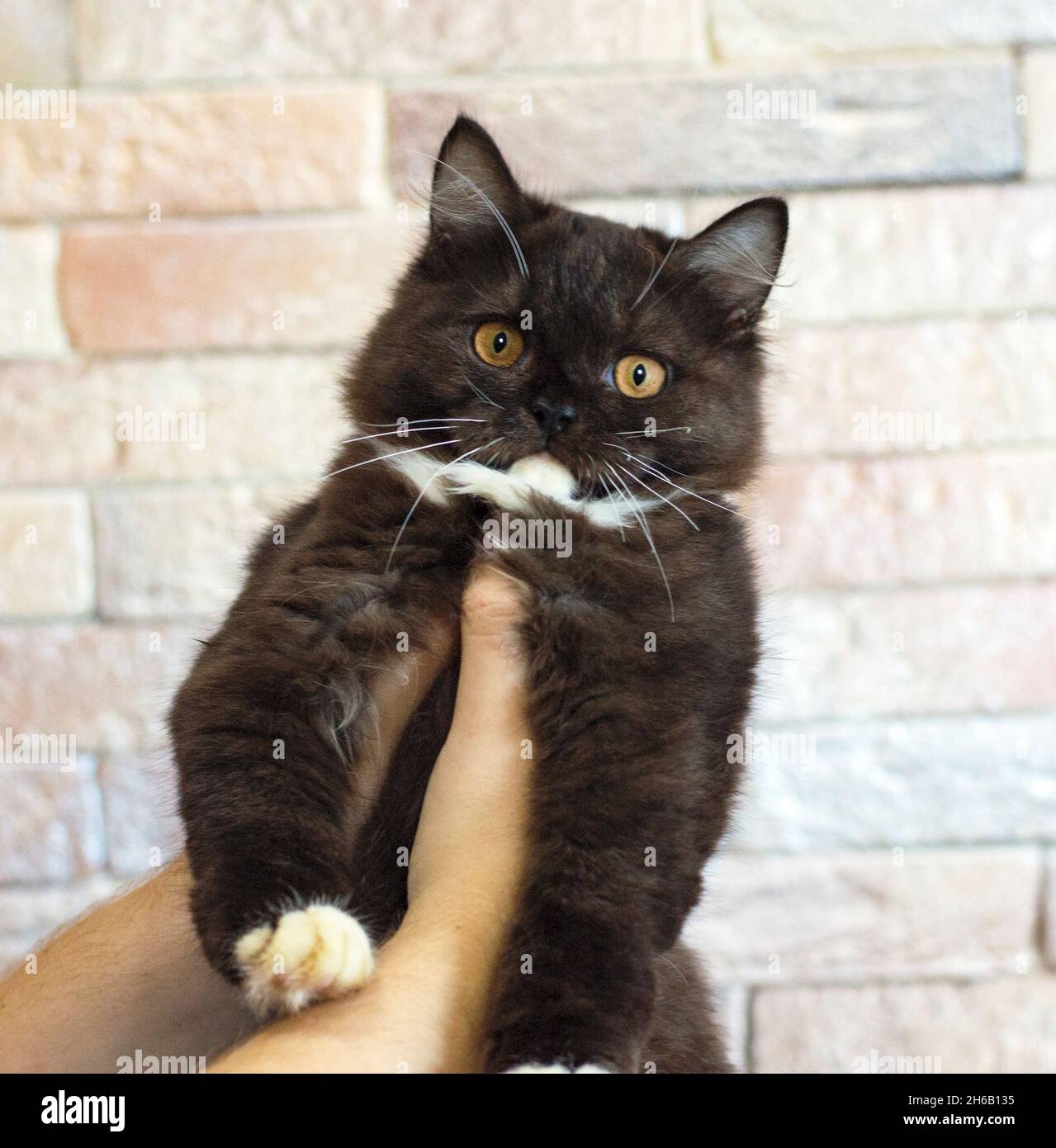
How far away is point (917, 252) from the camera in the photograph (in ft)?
7.75

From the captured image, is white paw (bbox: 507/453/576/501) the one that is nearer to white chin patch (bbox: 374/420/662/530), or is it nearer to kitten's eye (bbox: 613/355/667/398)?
white chin patch (bbox: 374/420/662/530)

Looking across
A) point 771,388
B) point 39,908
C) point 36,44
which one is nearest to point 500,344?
point 771,388

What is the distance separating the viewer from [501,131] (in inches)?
93.0

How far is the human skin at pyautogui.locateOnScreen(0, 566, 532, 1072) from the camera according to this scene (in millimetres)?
1312

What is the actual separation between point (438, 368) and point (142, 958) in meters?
1.15

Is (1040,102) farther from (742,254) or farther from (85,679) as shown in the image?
(85,679)

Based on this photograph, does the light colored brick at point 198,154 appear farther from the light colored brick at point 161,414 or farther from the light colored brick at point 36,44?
the light colored brick at point 161,414

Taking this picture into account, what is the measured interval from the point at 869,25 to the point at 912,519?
44.3 inches

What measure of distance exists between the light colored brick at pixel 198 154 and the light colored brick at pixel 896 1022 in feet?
7.15

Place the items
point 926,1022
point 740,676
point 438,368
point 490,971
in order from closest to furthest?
1. point 490,971
2. point 740,676
3. point 438,368
4. point 926,1022

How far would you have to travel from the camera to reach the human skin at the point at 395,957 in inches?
51.7

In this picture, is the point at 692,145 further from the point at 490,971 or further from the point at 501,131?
the point at 490,971

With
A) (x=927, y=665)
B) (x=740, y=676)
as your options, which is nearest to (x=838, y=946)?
(x=927, y=665)

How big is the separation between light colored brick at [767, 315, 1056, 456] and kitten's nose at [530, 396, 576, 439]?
0.91 meters
